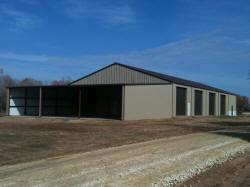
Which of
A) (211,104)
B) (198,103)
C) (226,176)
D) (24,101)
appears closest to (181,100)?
(198,103)

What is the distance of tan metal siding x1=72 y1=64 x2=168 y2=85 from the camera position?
3188cm

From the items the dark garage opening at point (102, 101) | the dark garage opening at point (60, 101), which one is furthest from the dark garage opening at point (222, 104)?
the dark garage opening at point (60, 101)

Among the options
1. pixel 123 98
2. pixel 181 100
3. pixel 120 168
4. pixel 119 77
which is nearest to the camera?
pixel 120 168

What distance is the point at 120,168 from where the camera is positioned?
7430 mm

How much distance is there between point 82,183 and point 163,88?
23.8 metres

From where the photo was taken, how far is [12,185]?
19.7 feet

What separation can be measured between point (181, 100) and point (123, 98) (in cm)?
797

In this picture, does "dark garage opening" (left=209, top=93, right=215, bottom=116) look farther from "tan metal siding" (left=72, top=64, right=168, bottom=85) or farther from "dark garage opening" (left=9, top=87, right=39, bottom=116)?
"dark garage opening" (left=9, top=87, right=39, bottom=116)

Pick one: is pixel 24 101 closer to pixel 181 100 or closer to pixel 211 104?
pixel 181 100

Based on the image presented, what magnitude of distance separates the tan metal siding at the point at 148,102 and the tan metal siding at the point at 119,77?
6.44 ft

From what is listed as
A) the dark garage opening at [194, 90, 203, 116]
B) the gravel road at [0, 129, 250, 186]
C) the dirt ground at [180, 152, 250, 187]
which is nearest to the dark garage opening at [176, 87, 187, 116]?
the dark garage opening at [194, 90, 203, 116]

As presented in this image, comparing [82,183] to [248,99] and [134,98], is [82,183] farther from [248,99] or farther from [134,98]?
[248,99]

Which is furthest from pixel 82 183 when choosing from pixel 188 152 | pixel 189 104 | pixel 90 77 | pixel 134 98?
pixel 90 77

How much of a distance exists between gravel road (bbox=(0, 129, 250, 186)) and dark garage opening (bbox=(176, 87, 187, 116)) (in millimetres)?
20105
